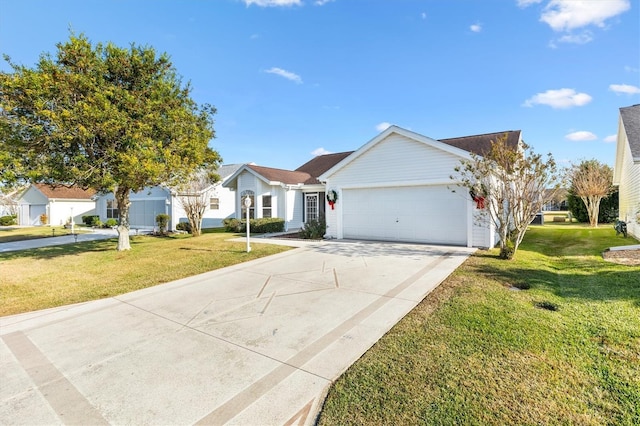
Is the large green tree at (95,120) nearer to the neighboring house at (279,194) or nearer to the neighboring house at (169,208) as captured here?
the neighboring house at (279,194)

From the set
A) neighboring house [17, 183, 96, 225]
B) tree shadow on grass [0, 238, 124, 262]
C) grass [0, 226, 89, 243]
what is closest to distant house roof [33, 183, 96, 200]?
neighboring house [17, 183, 96, 225]

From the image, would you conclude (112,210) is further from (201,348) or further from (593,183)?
(593,183)

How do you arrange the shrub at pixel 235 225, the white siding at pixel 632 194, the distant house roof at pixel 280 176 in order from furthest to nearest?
the distant house roof at pixel 280 176 → the shrub at pixel 235 225 → the white siding at pixel 632 194

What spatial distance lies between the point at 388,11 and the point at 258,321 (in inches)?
509

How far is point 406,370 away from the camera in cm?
328

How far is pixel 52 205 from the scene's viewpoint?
1184 inches

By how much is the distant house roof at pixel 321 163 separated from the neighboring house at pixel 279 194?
1.67 metres

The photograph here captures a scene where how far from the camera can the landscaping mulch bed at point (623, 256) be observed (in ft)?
26.5

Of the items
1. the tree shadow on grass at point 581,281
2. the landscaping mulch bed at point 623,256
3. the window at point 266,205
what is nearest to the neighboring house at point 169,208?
the window at point 266,205

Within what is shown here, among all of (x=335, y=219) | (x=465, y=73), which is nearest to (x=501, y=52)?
(x=465, y=73)

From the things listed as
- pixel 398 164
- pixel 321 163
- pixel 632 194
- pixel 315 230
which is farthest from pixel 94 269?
pixel 632 194

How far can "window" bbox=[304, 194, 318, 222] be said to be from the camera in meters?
19.4

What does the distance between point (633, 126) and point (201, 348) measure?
1782 cm

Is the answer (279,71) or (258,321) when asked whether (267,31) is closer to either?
(279,71)
